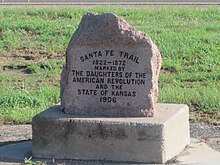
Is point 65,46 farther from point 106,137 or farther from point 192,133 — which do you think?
point 106,137

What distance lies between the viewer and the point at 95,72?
9.63 metres

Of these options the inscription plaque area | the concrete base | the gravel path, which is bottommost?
the gravel path

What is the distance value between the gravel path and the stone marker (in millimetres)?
799

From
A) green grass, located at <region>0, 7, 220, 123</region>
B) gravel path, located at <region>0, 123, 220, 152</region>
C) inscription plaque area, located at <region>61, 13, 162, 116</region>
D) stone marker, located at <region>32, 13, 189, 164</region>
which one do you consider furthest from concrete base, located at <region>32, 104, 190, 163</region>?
green grass, located at <region>0, 7, 220, 123</region>

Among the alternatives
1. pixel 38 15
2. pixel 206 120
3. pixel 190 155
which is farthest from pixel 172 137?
pixel 38 15

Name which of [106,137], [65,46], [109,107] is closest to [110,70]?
[109,107]

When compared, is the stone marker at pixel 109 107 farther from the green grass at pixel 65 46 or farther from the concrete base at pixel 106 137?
the green grass at pixel 65 46

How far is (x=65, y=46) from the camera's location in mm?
16500

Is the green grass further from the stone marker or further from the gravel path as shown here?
the stone marker

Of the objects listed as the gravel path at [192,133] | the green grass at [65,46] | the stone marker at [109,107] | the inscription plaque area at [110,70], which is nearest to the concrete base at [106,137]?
the stone marker at [109,107]

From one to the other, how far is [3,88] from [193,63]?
10.9 ft

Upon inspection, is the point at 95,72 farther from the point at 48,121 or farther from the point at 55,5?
the point at 55,5

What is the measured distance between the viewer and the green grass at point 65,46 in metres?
12.4

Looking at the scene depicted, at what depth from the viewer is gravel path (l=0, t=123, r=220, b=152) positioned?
10398mm
